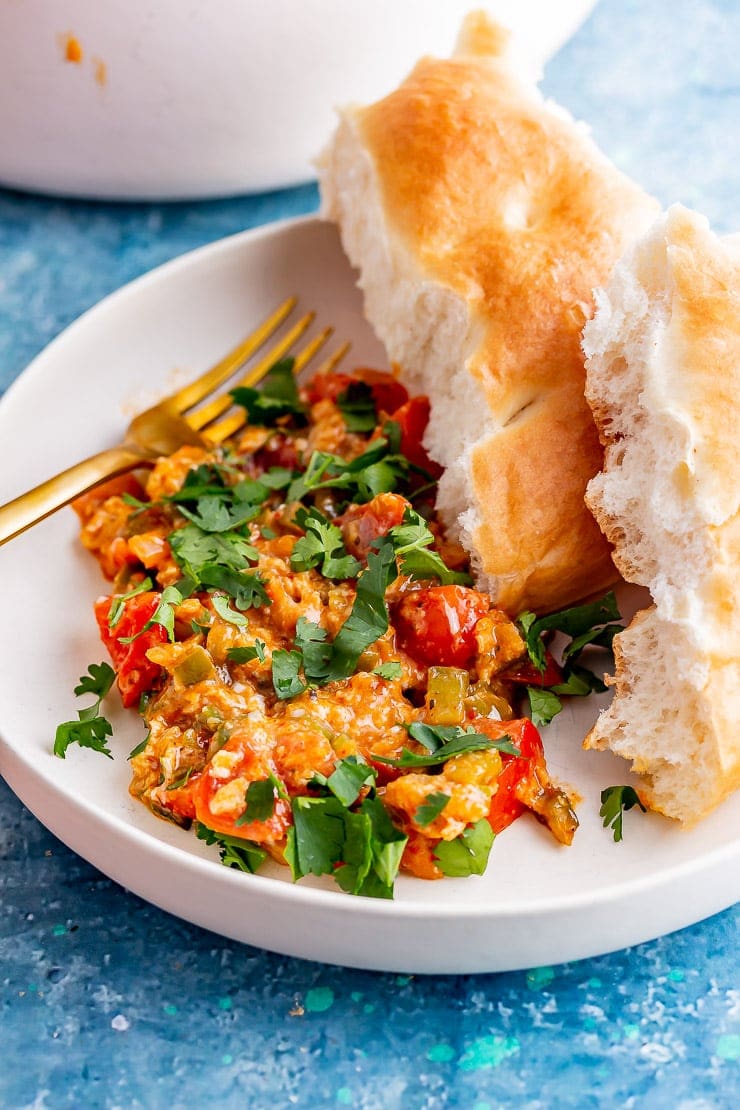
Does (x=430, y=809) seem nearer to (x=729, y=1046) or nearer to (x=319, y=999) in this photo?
(x=319, y=999)

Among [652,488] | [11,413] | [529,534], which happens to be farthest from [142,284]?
[652,488]

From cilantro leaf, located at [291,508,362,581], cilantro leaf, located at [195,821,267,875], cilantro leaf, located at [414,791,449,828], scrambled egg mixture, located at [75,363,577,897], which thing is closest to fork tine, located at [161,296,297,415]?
scrambled egg mixture, located at [75,363,577,897]

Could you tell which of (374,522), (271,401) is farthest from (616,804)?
(271,401)

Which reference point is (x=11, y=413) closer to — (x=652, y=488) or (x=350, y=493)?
(x=350, y=493)

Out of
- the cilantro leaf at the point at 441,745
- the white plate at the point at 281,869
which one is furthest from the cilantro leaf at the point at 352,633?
the white plate at the point at 281,869

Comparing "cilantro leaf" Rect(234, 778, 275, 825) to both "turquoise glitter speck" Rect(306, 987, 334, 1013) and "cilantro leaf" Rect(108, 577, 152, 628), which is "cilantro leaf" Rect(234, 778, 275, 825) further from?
"cilantro leaf" Rect(108, 577, 152, 628)

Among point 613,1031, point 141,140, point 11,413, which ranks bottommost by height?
point 613,1031
